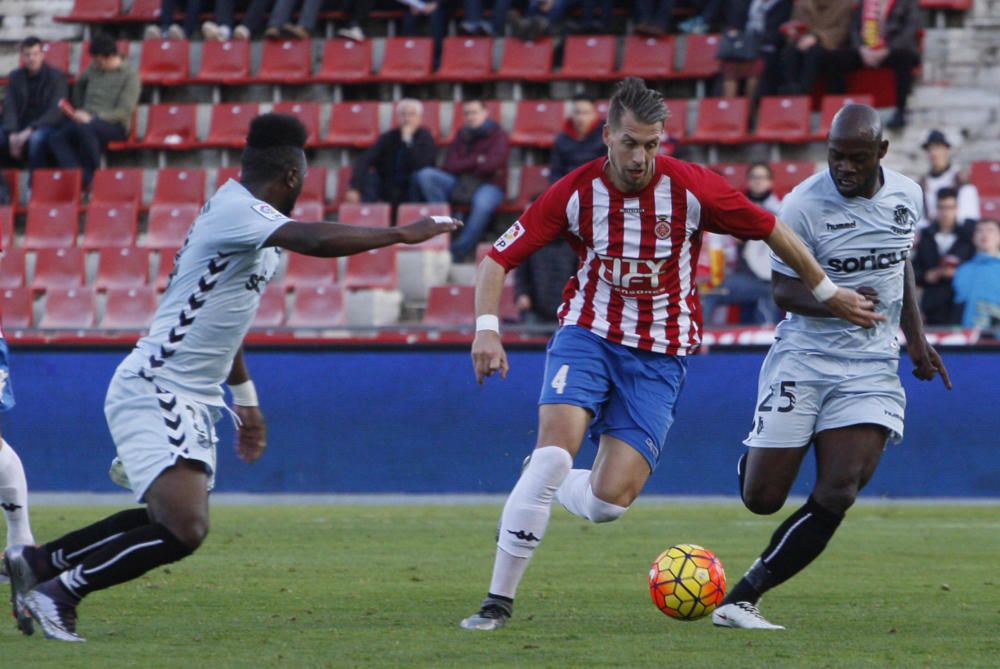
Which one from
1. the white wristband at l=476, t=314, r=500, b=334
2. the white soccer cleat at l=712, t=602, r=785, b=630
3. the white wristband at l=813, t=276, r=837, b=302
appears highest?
the white wristband at l=813, t=276, r=837, b=302

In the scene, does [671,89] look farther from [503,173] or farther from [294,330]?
[294,330]

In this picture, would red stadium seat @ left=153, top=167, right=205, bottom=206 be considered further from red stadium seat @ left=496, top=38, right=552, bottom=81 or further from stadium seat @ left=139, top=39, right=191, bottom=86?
red stadium seat @ left=496, top=38, right=552, bottom=81

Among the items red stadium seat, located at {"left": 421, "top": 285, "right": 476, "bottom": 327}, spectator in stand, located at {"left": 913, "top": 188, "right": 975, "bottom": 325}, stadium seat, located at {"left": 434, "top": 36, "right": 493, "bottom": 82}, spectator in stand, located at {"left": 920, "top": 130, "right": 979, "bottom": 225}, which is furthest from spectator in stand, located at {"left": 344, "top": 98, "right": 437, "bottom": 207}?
spectator in stand, located at {"left": 913, "top": 188, "right": 975, "bottom": 325}

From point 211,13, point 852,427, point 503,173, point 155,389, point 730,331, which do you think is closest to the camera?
point 155,389

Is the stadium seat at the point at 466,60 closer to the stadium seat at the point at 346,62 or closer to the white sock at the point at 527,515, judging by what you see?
the stadium seat at the point at 346,62

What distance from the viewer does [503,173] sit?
1895cm

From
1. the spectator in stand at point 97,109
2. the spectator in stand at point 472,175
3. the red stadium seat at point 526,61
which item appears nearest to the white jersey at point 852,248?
the spectator in stand at point 472,175

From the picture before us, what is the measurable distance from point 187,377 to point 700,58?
14.4m

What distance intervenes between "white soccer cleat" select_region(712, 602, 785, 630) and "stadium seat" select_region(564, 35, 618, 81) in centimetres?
1372

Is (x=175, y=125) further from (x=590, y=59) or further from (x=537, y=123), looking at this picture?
(x=590, y=59)

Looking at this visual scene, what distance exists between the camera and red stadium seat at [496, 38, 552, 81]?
68.7 feet

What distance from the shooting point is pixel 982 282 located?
14938 millimetres

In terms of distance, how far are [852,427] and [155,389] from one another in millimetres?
3095

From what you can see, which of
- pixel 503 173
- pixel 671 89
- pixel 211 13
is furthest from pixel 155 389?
pixel 211 13
